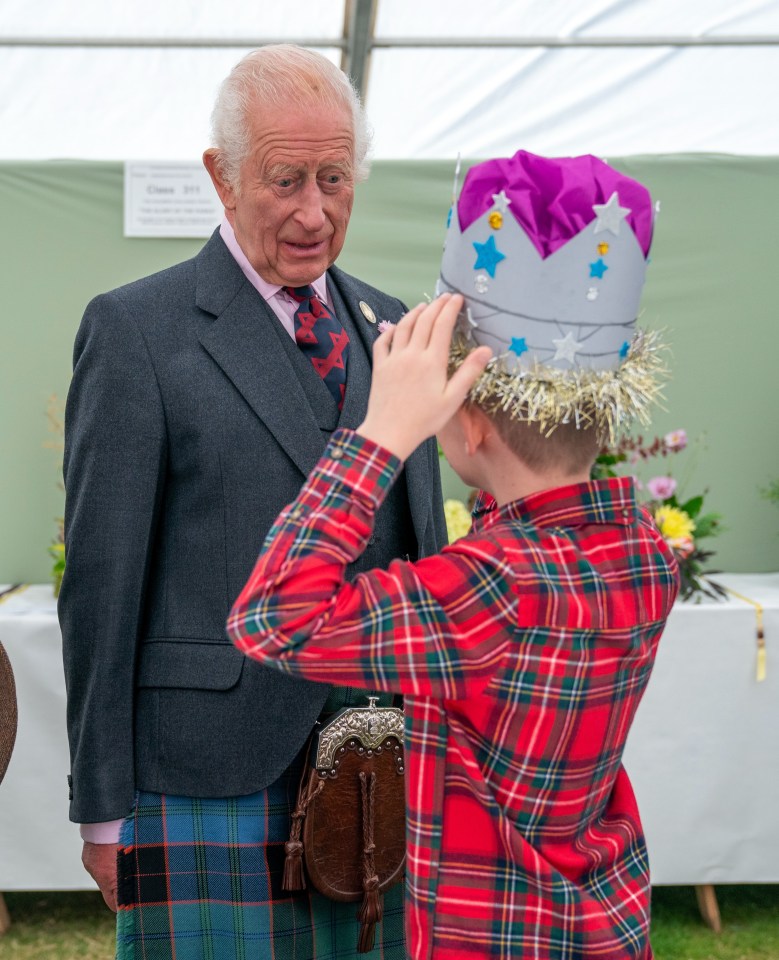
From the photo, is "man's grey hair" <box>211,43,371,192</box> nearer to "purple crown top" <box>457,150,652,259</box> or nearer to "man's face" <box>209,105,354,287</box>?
"man's face" <box>209,105,354,287</box>

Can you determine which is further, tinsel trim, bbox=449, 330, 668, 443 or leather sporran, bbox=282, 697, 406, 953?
leather sporran, bbox=282, 697, 406, 953

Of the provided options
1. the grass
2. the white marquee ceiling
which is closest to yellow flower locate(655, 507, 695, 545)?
the grass

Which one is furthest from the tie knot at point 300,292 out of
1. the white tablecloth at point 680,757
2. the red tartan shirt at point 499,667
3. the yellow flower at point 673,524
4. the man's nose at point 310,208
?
the yellow flower at point 673,524

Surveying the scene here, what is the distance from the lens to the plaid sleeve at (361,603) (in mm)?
1078

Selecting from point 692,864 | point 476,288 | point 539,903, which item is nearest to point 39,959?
point 692,864

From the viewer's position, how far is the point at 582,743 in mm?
1204

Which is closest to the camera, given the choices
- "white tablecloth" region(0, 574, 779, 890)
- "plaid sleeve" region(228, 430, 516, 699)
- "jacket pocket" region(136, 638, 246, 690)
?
"plaid sleeve" region(228, 430, 516, 699)

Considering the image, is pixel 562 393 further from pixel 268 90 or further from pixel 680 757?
pixel 680 757

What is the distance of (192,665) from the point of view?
1.59m

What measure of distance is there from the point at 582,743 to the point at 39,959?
8.95ft

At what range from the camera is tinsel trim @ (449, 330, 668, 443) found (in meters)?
1.18

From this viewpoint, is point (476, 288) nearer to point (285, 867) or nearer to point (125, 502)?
point (125, 502)

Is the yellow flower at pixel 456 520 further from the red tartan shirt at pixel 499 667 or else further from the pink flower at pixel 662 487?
the red tartan shirt at pixel 499 667

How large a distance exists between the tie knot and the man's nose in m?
0.15
